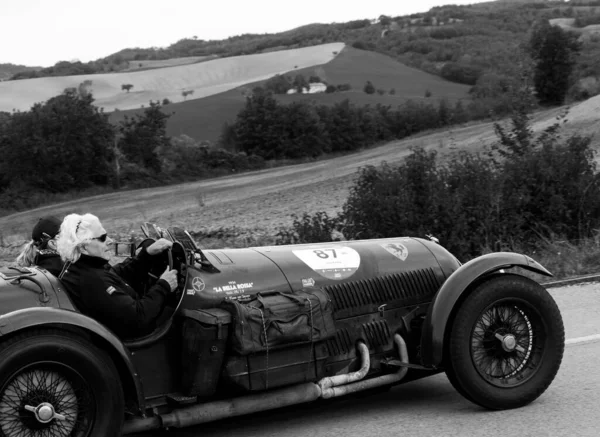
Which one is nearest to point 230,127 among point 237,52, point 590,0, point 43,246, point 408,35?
point 237,52

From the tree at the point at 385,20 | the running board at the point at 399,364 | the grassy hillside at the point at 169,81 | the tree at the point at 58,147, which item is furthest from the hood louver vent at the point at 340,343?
the tree at the point at 385,20

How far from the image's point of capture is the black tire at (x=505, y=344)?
16.8 feet

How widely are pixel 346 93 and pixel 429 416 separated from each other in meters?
70.3

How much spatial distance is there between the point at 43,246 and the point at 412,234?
787 centimetres

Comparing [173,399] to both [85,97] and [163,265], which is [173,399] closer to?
[163,265]

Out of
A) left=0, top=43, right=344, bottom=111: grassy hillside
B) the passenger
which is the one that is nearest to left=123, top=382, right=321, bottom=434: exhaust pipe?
the passenger

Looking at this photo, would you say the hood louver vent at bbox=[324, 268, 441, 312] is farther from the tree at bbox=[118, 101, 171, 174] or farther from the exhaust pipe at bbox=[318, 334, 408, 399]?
the tree at bbox=[118, 101, 171, 174]

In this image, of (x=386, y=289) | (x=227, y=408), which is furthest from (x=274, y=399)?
(x=386, y=289)

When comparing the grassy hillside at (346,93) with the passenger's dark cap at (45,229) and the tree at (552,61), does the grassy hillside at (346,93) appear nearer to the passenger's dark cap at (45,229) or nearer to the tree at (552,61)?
the tree at (552,61)

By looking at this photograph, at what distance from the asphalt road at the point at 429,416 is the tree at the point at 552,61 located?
52.2 meters

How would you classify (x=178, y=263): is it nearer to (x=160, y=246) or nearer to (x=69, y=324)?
(x=160, y=246)

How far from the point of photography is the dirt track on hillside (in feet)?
81.6

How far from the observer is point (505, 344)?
17.1 feet

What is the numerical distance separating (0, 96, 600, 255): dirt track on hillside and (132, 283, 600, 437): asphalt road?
A: 564 inches
